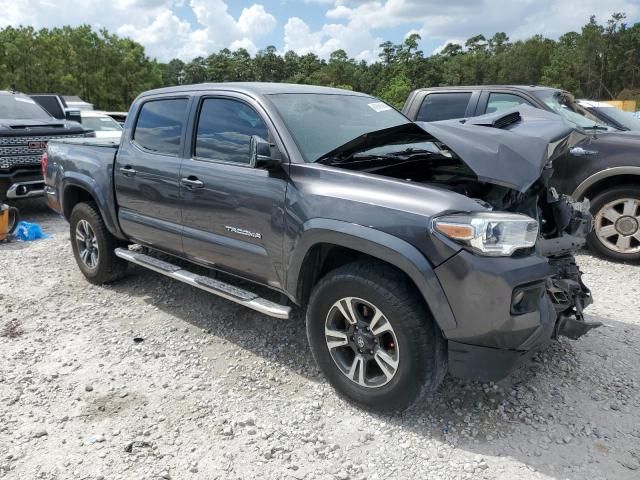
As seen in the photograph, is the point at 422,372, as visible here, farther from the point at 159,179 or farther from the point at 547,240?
the point at 159,179

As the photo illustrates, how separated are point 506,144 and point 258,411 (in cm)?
212

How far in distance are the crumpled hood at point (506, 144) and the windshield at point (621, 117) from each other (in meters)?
3.72

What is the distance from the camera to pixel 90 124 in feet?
40.7

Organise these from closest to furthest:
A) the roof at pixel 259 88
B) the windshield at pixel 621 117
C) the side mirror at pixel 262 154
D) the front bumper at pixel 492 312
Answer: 1. the front bumper at pixel 492 312
2. the side mirror at pixel 262 154
3. the roof at pixel 259 88
4. the windshield at pixel 621 117

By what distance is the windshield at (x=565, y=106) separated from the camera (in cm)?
605

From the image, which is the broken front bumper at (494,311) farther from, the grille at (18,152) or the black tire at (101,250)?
the grille at (18,152)

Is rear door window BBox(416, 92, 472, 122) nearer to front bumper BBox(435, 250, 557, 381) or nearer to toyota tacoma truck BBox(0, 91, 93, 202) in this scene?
front bumper BBox(435, 250, 557, 381)

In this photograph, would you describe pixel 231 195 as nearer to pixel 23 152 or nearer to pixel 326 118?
pixel 326 118

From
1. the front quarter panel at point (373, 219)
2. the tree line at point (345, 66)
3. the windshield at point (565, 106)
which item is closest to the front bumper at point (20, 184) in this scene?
the front quarter panel at point (373, 219)

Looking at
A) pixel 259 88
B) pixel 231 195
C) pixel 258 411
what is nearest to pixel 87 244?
pixel 231 195

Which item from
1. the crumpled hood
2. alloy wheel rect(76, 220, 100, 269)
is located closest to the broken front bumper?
the crumpled hood

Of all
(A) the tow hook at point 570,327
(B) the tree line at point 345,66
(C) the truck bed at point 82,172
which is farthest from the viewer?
(B) the tree line at point 345,66

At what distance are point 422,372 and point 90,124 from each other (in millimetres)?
11905

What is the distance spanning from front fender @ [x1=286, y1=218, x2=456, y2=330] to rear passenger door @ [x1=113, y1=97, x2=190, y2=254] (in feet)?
4.85
